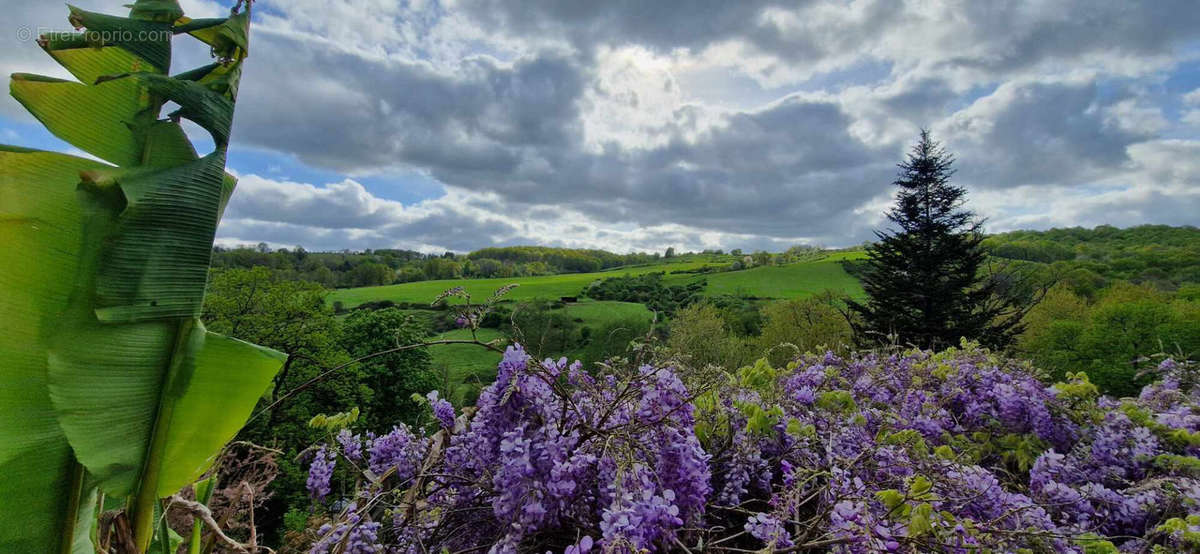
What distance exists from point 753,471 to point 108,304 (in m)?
2.29

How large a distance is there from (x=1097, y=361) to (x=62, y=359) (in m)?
22.3

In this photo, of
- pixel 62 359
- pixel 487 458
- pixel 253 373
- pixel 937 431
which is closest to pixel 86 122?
pixel 62 359

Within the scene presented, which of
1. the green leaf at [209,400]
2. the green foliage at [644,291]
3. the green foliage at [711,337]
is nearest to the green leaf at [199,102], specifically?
the green leaf at [209,400]

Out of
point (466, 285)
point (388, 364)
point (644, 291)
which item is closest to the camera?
point (388, 364)

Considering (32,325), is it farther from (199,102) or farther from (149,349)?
(199,102)

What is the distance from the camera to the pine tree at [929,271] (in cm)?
2498

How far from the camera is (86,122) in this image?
6.30ft

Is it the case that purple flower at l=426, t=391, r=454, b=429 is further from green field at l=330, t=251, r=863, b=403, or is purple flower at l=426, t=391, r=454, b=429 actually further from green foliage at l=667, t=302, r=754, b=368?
green field at l=330, t=251, r=863, b=403

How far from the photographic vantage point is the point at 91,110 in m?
1.92

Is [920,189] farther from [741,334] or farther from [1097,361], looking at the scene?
[741,334]

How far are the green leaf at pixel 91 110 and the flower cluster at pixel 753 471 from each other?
1.46 metres

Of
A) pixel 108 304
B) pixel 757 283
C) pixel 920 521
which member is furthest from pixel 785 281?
pixel 108 304

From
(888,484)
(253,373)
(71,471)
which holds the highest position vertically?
(253,373)

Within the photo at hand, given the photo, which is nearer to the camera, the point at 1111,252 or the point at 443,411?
the point at 443,411
